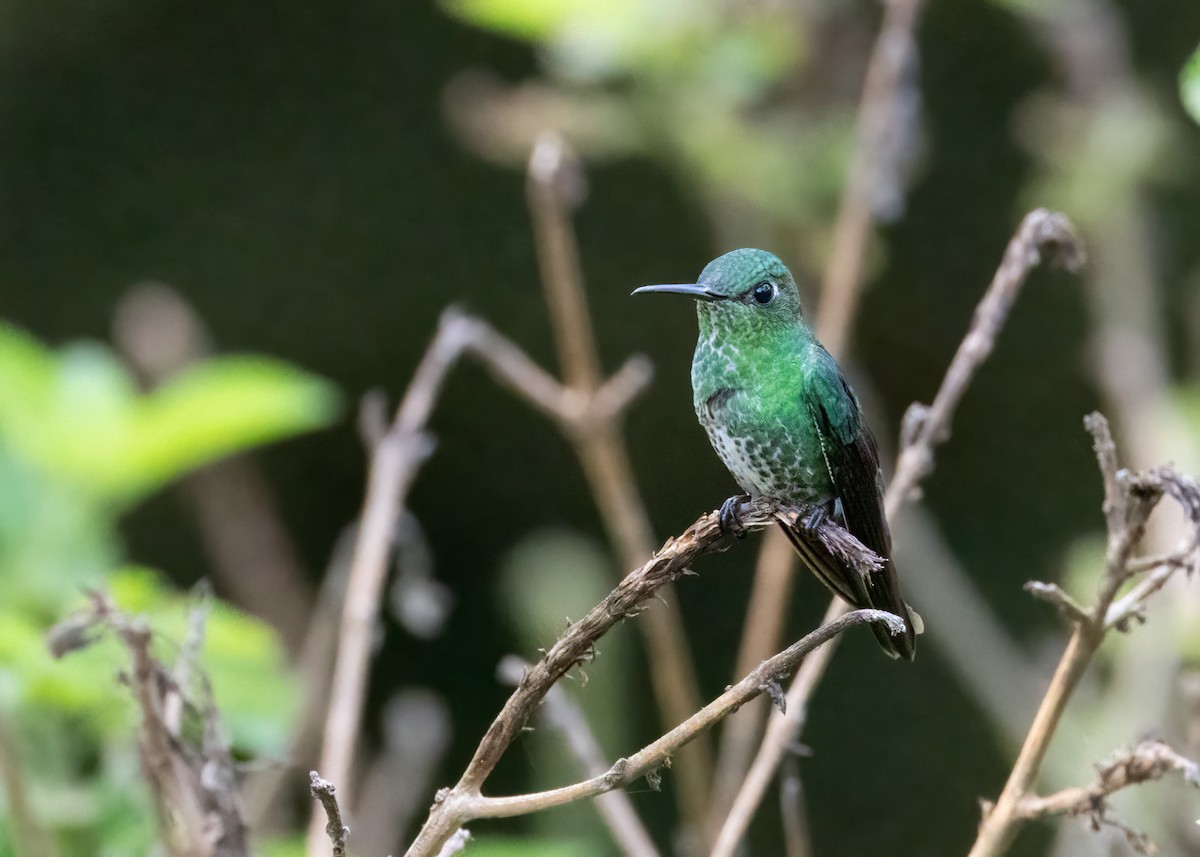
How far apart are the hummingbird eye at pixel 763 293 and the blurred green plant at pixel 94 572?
847 millimetres

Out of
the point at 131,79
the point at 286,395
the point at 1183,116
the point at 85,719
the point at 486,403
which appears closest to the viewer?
the point at 85,719

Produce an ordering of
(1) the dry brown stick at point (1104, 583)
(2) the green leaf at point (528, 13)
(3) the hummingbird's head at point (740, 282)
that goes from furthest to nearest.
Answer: (2) the green leaf at point (528, 13) → (3) the hummingbird's head at point (740, 282) → (1) the dry brown stick at point (1104, 583)

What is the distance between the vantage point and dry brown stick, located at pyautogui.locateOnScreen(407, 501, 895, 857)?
0.78 meters

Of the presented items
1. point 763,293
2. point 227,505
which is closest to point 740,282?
point 763,293

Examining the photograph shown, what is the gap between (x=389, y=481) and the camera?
1597 mm

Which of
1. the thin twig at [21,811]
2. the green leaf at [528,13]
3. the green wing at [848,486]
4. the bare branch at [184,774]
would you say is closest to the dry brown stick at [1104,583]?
the green wing at [848,486]

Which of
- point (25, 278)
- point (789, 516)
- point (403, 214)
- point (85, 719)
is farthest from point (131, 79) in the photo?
point (789, 516)

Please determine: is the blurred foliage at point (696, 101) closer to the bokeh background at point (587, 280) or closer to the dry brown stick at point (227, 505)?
the bokeh background at point (587, 280)

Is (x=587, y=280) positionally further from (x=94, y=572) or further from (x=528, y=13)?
(x=94, y=572)

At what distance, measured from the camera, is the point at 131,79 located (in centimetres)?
415

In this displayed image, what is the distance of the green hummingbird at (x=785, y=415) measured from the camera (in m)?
1.20

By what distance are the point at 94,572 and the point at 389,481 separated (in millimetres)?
654

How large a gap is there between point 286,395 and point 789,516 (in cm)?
113

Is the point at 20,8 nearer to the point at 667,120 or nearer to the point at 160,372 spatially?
the point at 160,372
